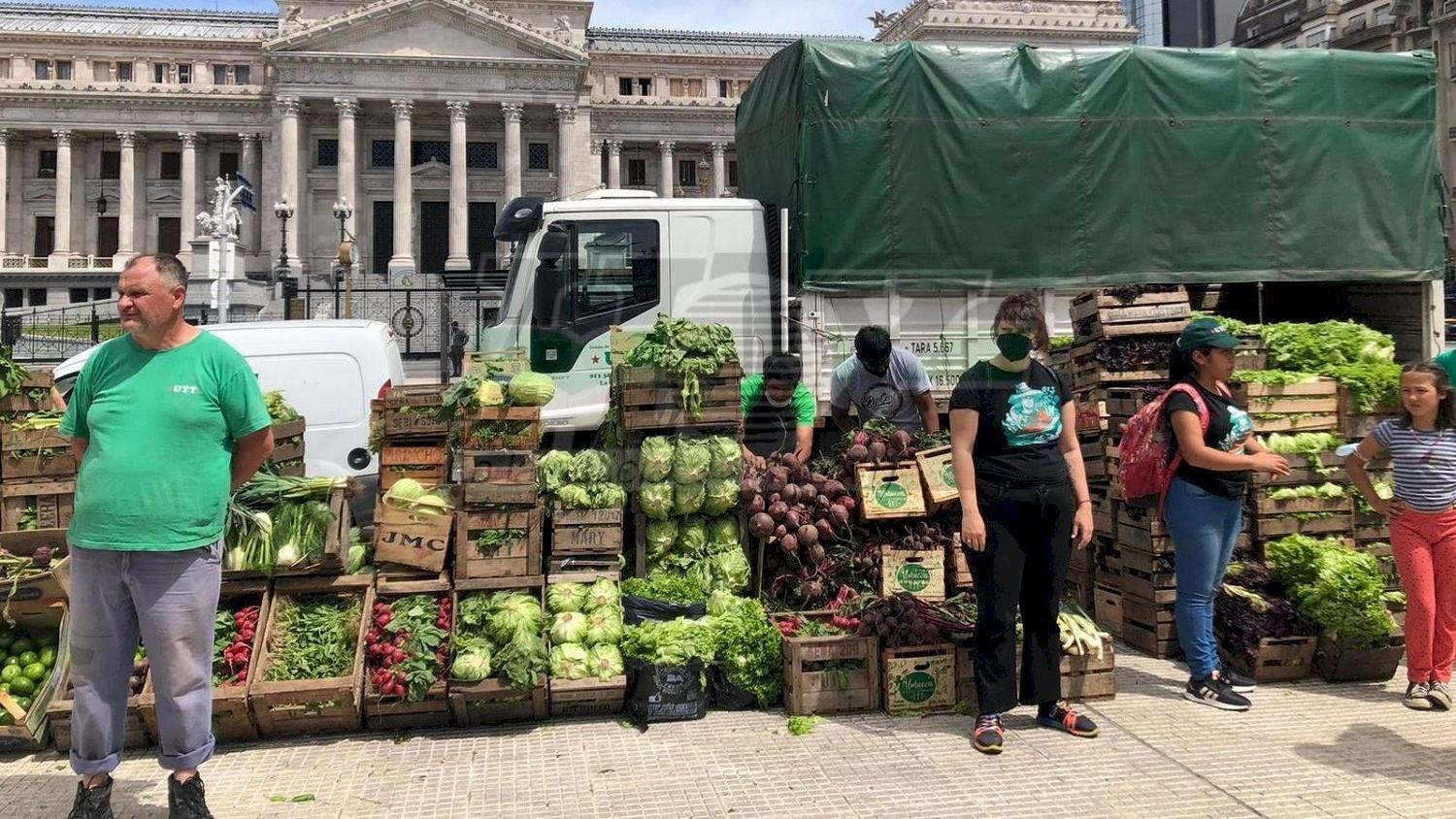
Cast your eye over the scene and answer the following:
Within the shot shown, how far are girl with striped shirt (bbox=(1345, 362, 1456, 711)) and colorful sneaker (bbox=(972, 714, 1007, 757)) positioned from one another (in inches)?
109

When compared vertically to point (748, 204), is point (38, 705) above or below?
below

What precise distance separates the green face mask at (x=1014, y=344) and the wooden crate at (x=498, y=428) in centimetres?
321

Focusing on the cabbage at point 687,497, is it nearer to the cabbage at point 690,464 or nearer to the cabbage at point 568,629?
the cabbage at point 690,464

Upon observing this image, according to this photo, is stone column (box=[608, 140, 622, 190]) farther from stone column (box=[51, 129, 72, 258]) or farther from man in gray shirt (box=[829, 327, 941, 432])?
man in gray shirt (box=[829, 327, 941, 432])

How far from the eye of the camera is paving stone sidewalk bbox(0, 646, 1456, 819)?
14.7 ft

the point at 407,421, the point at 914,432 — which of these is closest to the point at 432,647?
the point at 407,421

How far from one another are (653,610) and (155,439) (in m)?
3.22

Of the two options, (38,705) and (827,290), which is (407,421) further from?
(827,290)

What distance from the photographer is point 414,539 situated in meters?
6.10

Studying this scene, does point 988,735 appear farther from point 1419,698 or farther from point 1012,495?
point 1419,698

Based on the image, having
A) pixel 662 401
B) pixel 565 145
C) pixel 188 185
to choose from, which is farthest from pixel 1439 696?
pixel 188 185

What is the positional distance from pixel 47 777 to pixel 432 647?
79.0 inches

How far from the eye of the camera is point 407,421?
24.1 ft

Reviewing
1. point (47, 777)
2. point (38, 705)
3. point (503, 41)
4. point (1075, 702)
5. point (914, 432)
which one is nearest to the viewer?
point (47, 777)
